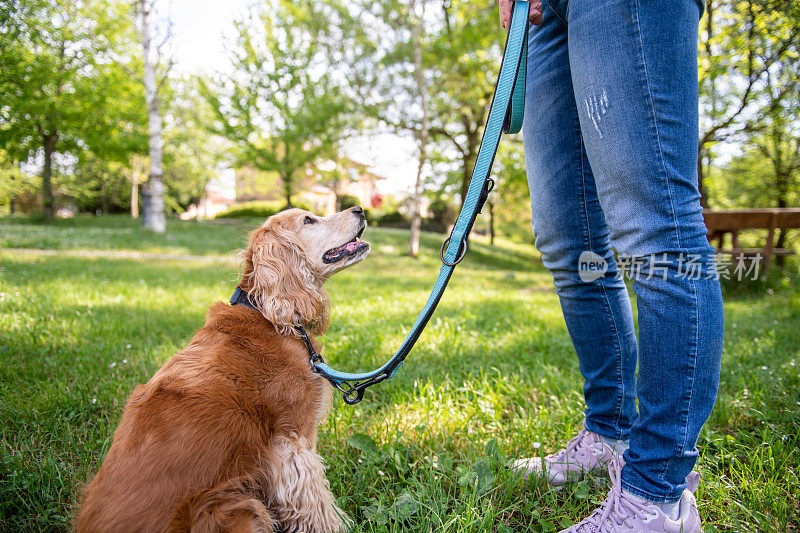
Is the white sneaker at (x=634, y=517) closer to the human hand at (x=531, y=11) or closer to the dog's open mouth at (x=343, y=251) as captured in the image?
the dog's open mouth at (x=343, y=251)

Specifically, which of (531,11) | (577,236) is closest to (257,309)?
(577,236)

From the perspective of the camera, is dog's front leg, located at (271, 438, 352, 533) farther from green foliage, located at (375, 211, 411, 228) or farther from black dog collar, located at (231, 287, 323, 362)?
green foliage, located at (375, 211, 411, 228)

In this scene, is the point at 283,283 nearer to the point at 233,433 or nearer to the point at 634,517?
the point at 233,433

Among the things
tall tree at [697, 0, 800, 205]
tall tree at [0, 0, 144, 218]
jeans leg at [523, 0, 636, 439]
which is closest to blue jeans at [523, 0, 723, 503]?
jeans leg at [523, 0, 636, 439]

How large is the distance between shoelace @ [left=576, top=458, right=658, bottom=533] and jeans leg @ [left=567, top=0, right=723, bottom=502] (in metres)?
0.05

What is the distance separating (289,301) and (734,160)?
69.7ft

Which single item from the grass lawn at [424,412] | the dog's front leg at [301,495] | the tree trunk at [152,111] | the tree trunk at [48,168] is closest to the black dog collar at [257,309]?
the dog's front leg at [301,495]

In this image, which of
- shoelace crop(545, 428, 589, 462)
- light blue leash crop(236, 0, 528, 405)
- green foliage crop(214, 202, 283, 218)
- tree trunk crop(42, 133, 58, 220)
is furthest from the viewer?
green foliage crop(214, 202, 283, 218)

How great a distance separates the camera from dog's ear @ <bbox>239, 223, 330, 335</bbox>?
2045 millimetres

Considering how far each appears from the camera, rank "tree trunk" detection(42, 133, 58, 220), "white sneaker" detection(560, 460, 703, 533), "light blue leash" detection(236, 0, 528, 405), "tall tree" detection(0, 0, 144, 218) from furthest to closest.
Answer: "tree trunk" detection(42, 133, 58, 220) < "tall tree" detection(0, 0, 144, 218) < "light blue leash" detection(236, 0, 528, 405) < "white sneaker" detection(560, 460, 703, 533)

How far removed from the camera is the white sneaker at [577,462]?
1840 millimetres

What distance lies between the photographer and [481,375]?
120 inches

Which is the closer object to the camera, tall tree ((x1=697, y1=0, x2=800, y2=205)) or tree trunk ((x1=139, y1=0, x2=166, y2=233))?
tall tree ((x1=697, y1=0, x2=800, y2=205))

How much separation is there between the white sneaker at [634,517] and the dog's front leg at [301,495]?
3.03ft
